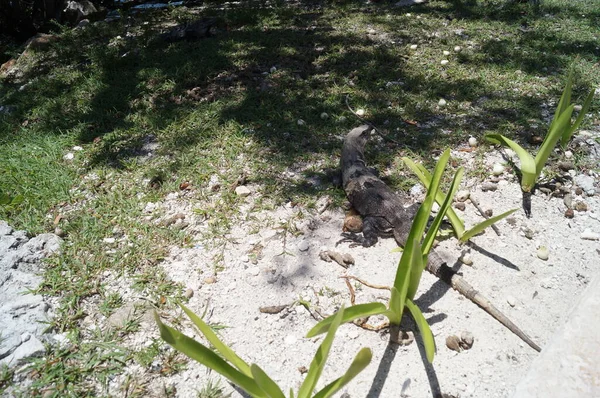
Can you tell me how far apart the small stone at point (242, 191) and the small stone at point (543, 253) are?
2119mm

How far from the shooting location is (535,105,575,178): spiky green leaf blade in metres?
3.10

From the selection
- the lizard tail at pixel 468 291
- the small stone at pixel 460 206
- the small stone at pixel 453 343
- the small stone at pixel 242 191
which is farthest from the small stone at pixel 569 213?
the small stone at pixel 242 191

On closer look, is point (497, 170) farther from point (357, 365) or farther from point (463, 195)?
point (357, 365)

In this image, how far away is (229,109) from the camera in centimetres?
466

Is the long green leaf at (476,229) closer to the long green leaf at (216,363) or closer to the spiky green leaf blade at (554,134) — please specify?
the spiky green leaf blade at (554,134)

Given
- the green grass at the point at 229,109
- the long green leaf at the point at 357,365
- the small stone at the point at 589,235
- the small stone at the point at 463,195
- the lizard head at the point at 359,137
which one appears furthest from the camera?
the lizard head at the point at 359,137

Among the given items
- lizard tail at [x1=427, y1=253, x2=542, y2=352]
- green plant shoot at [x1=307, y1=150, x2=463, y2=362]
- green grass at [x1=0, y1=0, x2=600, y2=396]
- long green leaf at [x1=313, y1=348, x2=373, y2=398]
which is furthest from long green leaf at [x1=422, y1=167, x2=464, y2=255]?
green grass at [x1=0, y1=0, x2=600, y2=396]

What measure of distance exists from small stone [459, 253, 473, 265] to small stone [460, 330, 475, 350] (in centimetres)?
60

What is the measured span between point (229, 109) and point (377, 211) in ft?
7.39

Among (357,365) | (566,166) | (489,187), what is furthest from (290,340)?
(566,166)

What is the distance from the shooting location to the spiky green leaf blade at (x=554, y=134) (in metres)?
3.10

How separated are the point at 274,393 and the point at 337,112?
3227 mm

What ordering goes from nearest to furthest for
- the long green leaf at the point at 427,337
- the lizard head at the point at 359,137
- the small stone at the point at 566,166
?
the long green leaf at the point at 427,337
the small stone at the point at 566,166
the lizard head at the point at 359,137

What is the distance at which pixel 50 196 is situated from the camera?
3631 millimetres
